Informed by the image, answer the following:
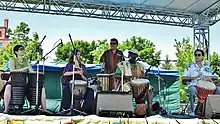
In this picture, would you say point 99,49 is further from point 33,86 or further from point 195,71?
point 33,86

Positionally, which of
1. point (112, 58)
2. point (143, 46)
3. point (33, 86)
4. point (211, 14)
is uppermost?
point (143, 46)

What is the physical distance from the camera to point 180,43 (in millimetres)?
18688

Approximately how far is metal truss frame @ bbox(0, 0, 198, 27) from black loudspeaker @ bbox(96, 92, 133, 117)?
3.85 metres

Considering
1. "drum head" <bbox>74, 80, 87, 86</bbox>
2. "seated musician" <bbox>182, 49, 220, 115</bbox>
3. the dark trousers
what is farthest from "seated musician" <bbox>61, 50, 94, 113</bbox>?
"seated musician" <bbox>182, 49, 220, 115</bbox>

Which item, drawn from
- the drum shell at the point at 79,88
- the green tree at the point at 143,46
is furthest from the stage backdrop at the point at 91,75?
the green tree at the point at 143,46

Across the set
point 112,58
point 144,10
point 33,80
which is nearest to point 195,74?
point 112,58

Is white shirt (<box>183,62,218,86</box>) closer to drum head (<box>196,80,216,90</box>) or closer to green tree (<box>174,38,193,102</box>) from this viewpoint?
drum head (<box>196,80,216,90</box>)

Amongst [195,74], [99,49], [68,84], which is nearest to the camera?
[68,84]

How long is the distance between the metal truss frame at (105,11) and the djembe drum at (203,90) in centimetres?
315

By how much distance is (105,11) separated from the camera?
752 centimetres

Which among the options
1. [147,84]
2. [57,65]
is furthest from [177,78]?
[147,84]

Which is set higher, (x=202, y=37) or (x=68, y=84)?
(x=202, y=37)

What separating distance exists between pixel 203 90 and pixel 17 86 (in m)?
2.49

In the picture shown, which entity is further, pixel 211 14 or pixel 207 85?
pixel 211 14
